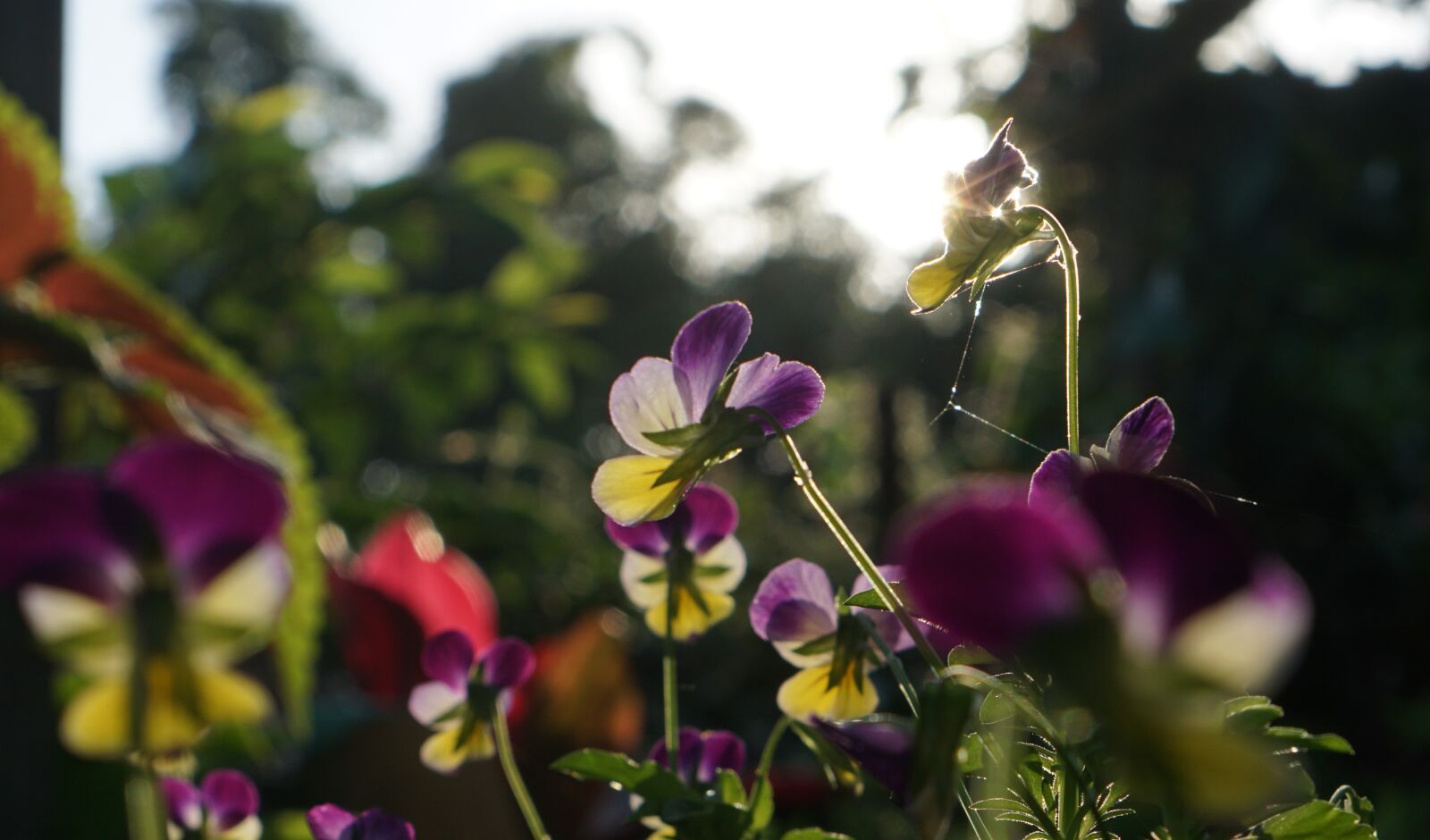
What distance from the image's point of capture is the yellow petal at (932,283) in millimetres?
275

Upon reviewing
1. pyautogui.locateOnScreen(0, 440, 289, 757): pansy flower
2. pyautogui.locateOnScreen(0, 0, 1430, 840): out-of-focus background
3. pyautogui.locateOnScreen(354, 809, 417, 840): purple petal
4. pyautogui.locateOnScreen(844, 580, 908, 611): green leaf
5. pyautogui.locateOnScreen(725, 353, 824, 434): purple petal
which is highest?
pyautogui.locateOnScreen(0, 440, 289, 757): pansy flower

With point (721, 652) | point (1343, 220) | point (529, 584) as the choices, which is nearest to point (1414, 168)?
point (1343, 220)

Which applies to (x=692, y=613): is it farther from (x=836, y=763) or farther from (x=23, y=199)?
(x=23, y=199)

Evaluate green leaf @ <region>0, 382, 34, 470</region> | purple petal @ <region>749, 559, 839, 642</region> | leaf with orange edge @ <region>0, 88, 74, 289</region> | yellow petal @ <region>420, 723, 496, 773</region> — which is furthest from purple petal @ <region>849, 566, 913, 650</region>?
green leaf @ <region>0, 382, 34, 470</region>

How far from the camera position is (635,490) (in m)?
0.26

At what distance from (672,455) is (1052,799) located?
139 mm

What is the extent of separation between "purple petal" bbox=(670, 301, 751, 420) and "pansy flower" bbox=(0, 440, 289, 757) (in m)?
0.12

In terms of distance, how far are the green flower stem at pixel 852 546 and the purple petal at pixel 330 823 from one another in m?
0.14

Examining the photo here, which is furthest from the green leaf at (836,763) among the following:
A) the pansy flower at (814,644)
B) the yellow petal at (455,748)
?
the yellow petal at (455,748)

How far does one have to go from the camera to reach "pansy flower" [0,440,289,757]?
0.16m

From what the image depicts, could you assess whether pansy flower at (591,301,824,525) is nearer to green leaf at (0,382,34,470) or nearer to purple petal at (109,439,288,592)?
purple petal at (109,439,288,592)

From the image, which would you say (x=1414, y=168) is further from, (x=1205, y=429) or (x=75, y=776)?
(x=75, y=776)

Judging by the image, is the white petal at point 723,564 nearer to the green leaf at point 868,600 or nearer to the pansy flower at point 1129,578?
the green leaf at point 868,600

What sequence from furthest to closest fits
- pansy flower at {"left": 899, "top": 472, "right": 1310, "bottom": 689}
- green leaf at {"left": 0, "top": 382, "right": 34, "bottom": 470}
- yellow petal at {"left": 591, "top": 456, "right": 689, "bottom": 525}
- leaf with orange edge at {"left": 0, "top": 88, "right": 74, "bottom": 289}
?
green leaf at {"left": 0, "top": 382, "right": 34, "bottom": 470}, leaf with orange edge at {"left": 0, "top": 88, "right": 74, "bottom": 289}, yellow petal at {"left": 591, "top": 456, "right": 689, "bottom": 525}, pansy flower at {"left": 899, "top": 472, "right": 1310, "bottom": 689}
